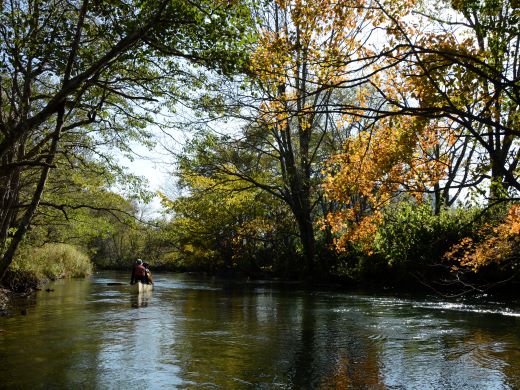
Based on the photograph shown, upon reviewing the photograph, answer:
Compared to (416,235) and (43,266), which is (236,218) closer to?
(43,266)

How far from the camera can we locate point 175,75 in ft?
42.4

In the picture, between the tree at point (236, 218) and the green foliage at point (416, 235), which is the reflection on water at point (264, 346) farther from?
the tree at point (236, 218)

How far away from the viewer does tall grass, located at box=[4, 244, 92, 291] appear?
67.9 feet

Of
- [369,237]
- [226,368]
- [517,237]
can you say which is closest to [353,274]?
[369,237]

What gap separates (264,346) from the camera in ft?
31.4

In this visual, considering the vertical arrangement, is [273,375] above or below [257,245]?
below

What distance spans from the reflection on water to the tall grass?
528 cm

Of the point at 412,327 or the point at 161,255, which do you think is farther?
the point at 161,255

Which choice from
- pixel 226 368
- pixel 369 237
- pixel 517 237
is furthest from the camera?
pixel 369 237

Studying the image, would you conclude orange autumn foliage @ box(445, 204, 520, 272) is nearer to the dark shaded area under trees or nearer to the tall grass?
the dark shaded area under trees

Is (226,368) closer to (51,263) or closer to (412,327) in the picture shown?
(412,327)

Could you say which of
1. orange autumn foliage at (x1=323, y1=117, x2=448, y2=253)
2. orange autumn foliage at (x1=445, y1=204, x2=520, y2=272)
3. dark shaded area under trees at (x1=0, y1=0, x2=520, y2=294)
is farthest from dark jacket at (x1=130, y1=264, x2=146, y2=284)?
orange autumn foliage at (x1=445, y1=204, x2=520, y2=272)

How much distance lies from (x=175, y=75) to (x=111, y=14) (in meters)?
3.38

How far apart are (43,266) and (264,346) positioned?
21178mm
